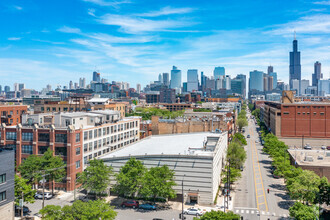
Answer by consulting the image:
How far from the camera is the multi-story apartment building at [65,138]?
56.1 meters

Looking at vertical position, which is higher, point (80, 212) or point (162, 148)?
Result: point (162, 148)

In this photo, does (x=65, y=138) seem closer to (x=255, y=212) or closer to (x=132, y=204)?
(x=132, y=204)

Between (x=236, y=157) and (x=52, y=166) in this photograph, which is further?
(x=236, y=157)

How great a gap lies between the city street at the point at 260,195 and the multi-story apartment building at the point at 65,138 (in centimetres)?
3270

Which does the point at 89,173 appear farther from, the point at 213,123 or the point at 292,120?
the point at 292,120

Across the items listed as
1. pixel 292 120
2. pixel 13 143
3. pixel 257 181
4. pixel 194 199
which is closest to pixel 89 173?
pixel 194 199

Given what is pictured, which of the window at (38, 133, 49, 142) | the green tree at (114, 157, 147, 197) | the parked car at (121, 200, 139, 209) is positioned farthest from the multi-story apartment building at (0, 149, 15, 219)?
the window at (38, 133, 49, 142)

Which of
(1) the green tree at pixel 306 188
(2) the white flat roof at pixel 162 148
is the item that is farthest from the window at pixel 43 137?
(1) the green tree at pixel 306 188

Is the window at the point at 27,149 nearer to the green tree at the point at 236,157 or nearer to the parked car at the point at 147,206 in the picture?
the parked car at the point at 147,206

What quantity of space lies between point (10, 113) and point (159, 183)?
79.1 meters

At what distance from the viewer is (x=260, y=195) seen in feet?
179

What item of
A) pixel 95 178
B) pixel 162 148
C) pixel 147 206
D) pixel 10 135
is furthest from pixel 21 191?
pixel 162 148

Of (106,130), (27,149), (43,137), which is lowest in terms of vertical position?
(27,149)

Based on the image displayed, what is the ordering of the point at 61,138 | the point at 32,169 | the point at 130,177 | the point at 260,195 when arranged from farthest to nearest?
the point at 61,138 → the point at 260,195 → the point at 32,169 → the point at 130,177
